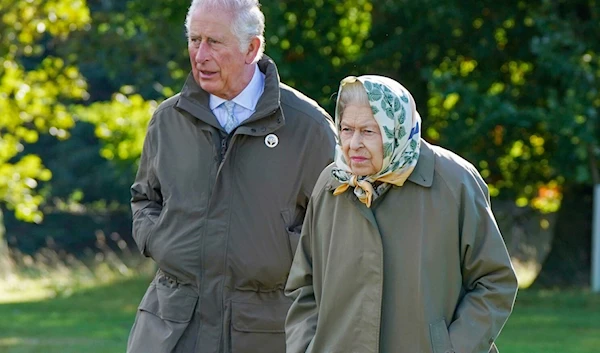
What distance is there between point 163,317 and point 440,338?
1.34 meters

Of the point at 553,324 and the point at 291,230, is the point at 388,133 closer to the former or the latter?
the point at 291,230

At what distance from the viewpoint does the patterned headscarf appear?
358cm

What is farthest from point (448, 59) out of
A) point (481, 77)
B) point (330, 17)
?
point (330, 17)

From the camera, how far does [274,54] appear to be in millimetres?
14008

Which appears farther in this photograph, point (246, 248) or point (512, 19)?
point (512, 19)

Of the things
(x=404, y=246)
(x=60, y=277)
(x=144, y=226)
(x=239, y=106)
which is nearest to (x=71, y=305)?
(x=60, y=277)

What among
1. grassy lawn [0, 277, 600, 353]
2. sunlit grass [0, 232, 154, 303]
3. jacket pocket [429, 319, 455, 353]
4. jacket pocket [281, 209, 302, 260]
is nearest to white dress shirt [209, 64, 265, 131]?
jacket pocket [281, 209, 302, 260]

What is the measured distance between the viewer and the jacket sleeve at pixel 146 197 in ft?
15.3

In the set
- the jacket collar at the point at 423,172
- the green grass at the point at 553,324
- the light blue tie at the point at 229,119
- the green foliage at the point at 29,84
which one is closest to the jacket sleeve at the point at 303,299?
the jacket collar at the point at 423,172

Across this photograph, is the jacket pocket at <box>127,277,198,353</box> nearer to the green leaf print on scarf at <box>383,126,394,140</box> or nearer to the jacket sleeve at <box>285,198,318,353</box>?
the jacket sleeve at <box>285,198,318,353</box>

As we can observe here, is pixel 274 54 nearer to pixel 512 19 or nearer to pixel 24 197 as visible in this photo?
pixel 512 19

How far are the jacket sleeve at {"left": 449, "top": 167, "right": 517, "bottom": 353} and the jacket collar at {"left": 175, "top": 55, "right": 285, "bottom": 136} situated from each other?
1132 millimetres

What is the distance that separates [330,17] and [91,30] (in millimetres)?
3130

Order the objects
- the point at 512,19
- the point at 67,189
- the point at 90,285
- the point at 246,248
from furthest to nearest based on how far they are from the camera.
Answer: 1. the point at 67,189
2. the point at 90,285
3. the point at 512,19
4. the point at 246,248
